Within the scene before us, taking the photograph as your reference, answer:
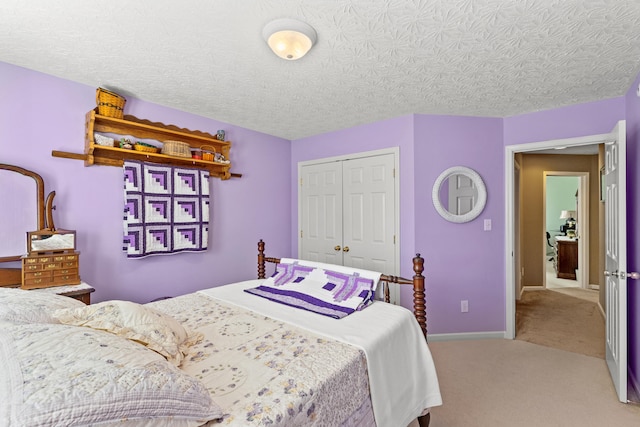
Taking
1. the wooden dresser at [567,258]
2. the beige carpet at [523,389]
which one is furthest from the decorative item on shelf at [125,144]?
the wooden dresser at [567,258]

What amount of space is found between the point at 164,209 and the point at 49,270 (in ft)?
3.16

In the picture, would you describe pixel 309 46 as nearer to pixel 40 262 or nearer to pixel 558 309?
pixel 40 262

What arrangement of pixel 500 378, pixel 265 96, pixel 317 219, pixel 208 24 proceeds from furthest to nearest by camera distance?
pixel 317 219 → pixel 265 96 → pixel 500 378 → pixel 208 24

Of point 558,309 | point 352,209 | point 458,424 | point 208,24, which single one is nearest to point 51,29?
point 208,24

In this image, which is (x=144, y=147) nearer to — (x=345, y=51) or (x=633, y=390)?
(x=345, y=51)

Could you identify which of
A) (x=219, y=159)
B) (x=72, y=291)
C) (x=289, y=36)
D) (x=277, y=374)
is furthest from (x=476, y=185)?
(x=72, y=291)

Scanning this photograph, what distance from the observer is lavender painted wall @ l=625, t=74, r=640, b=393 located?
220 centimetres

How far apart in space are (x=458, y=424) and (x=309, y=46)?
2493 mm

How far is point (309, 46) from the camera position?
5.72 feet

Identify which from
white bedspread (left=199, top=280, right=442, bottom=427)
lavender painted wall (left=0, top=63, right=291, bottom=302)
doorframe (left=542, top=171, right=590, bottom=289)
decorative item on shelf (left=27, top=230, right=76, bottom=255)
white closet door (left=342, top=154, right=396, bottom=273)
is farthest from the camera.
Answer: doorframe (left=542, top=171, right=590, bottom=289)

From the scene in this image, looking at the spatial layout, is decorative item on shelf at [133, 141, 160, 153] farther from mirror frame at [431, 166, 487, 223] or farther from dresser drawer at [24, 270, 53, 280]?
mirror frame at [431, 166, 487, 223]

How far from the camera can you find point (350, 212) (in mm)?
3652

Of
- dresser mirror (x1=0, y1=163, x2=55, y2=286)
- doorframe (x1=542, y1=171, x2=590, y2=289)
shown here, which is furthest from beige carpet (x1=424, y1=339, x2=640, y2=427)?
doorframe (x1=542, y1=171, x2=590, y2=289)

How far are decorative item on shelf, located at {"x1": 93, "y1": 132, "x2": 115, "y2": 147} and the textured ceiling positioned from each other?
15.9 inches
